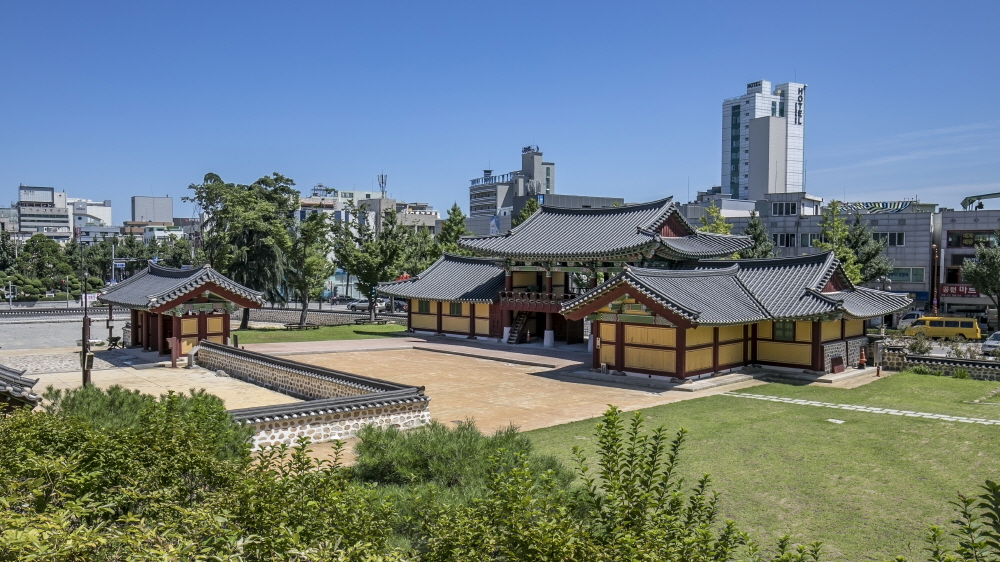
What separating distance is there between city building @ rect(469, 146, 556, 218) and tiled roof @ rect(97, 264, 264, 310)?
211 feet

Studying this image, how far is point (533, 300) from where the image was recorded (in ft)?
112

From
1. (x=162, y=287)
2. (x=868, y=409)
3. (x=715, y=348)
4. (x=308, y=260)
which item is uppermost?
(x=308, y=260)

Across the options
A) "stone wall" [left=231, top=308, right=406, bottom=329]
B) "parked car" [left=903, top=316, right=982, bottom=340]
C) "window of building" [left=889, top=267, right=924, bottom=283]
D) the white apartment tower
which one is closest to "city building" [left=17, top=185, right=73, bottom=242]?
"stone wall" [left=231, top=308, right=406, bottom=329]

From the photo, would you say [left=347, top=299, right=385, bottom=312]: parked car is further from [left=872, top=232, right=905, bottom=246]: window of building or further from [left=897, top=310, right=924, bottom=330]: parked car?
[left=872, top=232, right=905, bottom=246]: window of building

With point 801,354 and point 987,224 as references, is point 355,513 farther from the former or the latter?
point 987,224

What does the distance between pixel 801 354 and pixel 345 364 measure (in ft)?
54.8

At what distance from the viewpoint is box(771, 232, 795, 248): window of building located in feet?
180

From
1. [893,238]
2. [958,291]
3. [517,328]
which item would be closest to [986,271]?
[958,291]

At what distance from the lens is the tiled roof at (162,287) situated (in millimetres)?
26930

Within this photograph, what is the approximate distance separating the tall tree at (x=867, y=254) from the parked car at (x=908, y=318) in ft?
11.1

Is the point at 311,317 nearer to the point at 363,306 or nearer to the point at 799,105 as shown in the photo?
the point at 363,306

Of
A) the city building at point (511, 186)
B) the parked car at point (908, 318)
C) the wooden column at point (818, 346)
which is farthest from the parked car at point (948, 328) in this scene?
the city building at point (511, 186)

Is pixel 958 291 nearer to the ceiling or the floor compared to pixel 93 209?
nearer to the floor

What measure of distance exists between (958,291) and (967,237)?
3710 mm
